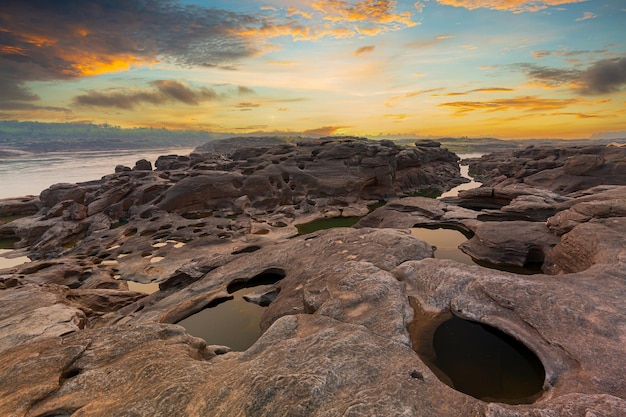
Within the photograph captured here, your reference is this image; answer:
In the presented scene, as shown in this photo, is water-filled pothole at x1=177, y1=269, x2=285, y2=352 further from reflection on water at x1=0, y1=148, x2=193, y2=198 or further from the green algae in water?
reflection on water at x1=0, y1=148, x2=193, y2=198

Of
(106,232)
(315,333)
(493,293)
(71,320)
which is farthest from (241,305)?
(106,232)

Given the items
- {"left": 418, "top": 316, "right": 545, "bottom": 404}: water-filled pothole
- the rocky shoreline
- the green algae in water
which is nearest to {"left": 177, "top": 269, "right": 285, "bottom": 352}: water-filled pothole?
the rocky shoreline

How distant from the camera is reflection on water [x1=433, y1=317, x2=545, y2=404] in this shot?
7621 millimetres

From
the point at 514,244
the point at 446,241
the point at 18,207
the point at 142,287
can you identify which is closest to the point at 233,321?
the point at 142,287

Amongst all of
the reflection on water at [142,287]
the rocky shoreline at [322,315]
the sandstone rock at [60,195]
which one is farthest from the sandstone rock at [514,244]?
the sandstone rock at [60,195]

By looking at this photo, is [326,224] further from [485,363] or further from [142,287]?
A: [485,363]

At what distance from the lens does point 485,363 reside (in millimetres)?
8508

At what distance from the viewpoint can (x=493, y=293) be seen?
9422 mm

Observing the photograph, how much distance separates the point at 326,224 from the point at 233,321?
20.3 m

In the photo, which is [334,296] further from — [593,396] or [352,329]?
[593,396]

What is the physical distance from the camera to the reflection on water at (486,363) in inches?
300

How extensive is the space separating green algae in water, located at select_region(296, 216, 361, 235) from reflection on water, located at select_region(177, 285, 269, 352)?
15.9 m

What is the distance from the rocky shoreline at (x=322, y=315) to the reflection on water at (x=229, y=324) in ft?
1.84

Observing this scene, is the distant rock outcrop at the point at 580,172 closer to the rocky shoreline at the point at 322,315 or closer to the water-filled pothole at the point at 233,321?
the rocky shoreline at the point at 322,315
